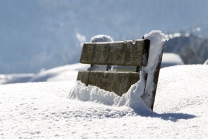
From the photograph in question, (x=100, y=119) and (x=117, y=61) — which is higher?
(x=117, y=61)

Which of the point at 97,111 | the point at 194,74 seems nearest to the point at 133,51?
the point at 97,111

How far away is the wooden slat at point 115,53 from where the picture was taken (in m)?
5.42

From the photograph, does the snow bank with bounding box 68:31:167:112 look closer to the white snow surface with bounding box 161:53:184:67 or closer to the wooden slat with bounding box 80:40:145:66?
the wooden slat with bounding box 80:40:145:66

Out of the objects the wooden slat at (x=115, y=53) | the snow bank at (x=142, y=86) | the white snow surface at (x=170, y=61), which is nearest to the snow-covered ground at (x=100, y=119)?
the snow bank at (x=142, y=86)

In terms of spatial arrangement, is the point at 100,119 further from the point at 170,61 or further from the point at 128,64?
the point at 170,61

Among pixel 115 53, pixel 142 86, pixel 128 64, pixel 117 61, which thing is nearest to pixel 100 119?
pixel 142 86

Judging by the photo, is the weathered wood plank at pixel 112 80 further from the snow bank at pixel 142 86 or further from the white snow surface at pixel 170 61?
the white snow surface at pixel 170 61

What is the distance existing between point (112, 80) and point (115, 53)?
51cm

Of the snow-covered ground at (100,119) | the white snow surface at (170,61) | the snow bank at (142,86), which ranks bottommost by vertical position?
the snow-covered ground at (100,119)

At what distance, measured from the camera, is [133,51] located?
5562 millimetres

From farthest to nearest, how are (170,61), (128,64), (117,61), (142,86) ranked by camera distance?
1. (170,61)
2. (117,61)
3. (128,64)
4. (142,86)

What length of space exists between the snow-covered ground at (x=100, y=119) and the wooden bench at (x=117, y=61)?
1.88ft

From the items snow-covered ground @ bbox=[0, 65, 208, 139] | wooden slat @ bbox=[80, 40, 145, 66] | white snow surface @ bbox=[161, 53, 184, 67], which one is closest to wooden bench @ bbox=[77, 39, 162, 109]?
wooden slat @ bbox=[80, 40, 145, 66]

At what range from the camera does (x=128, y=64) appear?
18.6 ft
